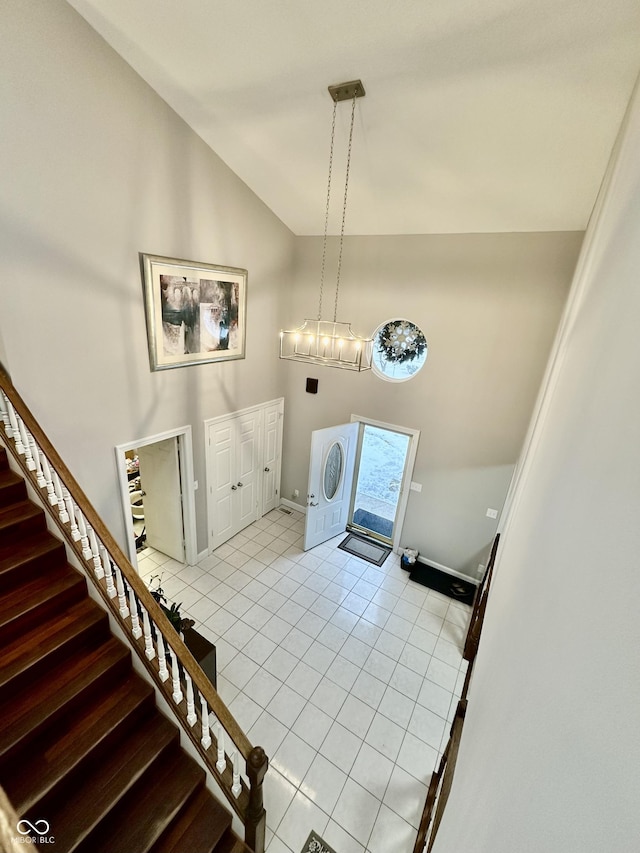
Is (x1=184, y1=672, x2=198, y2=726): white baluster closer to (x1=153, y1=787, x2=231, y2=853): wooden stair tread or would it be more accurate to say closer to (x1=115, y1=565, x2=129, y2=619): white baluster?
(x1=153, y1=787, x2=231, y2=853): wooden stair tread

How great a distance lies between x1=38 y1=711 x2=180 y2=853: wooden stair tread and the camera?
1866 millimetres

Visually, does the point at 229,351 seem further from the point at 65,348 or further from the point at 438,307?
the point at 438,307

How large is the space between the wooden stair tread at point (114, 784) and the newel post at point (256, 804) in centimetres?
54

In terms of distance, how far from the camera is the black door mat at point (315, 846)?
7.95 ft

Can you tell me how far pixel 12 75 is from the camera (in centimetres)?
234

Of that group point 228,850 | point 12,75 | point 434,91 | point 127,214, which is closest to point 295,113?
point 434,91

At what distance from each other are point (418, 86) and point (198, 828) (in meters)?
4.89

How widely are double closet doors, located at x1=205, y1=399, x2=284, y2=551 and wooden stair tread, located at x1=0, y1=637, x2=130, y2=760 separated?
2.46m

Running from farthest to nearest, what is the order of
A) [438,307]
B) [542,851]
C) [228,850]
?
[438,307] < [228,850] < [542,851]

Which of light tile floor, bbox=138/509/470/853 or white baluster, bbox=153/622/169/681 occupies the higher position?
white baluster, bbox=153/622/169/681

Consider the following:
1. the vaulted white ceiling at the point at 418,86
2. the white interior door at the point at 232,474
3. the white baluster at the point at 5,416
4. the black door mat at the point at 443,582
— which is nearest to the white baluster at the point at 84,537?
the white baluster at the point at 5,416

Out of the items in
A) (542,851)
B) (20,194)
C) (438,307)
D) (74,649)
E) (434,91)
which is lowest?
(74,649)

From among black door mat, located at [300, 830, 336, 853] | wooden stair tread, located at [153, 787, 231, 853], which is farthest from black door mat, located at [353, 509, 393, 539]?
wooden stair tread, located at [153, 787, 231, 853]

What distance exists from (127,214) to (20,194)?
0.78 m
